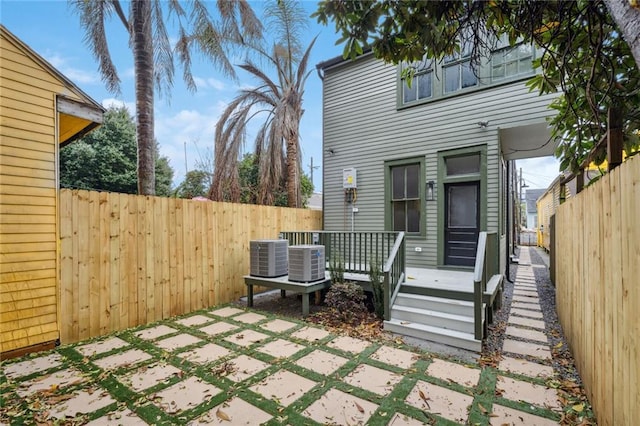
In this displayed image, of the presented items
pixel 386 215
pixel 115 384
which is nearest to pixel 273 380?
pixel 115 384

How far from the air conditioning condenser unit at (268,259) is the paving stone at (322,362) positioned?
2.07 meters

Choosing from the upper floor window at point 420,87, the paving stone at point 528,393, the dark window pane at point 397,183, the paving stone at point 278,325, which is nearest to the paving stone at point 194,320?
the paving stone at point 278,325

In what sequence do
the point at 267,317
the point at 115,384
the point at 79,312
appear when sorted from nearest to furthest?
the point at 115,384
the point at 79,312
the point at 267,317

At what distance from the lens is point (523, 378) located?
2789 mm

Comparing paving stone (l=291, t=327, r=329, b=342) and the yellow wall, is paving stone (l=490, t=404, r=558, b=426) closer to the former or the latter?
paving stone (l=291, t=327, r=329, b=342)

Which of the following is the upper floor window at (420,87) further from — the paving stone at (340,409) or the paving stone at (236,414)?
the paving stone at (236,414)

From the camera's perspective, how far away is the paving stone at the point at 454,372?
2.74m

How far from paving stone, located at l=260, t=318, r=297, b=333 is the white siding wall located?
3.25 meters

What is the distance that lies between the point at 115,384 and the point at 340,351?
2217 mm

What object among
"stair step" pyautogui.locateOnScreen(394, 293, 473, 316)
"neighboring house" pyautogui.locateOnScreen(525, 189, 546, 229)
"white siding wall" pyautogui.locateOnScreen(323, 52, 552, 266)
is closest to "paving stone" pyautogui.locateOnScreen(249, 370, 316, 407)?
"stair step" pyautogui.locateOnScreen(394, 293, 473, 316)

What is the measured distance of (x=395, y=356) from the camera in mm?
3266

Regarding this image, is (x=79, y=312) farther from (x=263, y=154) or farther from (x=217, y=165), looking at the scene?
(x=263, y=154)

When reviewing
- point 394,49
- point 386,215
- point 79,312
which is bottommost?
point 79,312

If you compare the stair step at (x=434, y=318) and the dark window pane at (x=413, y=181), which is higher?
the dark window pane at (x=413, y=181)
